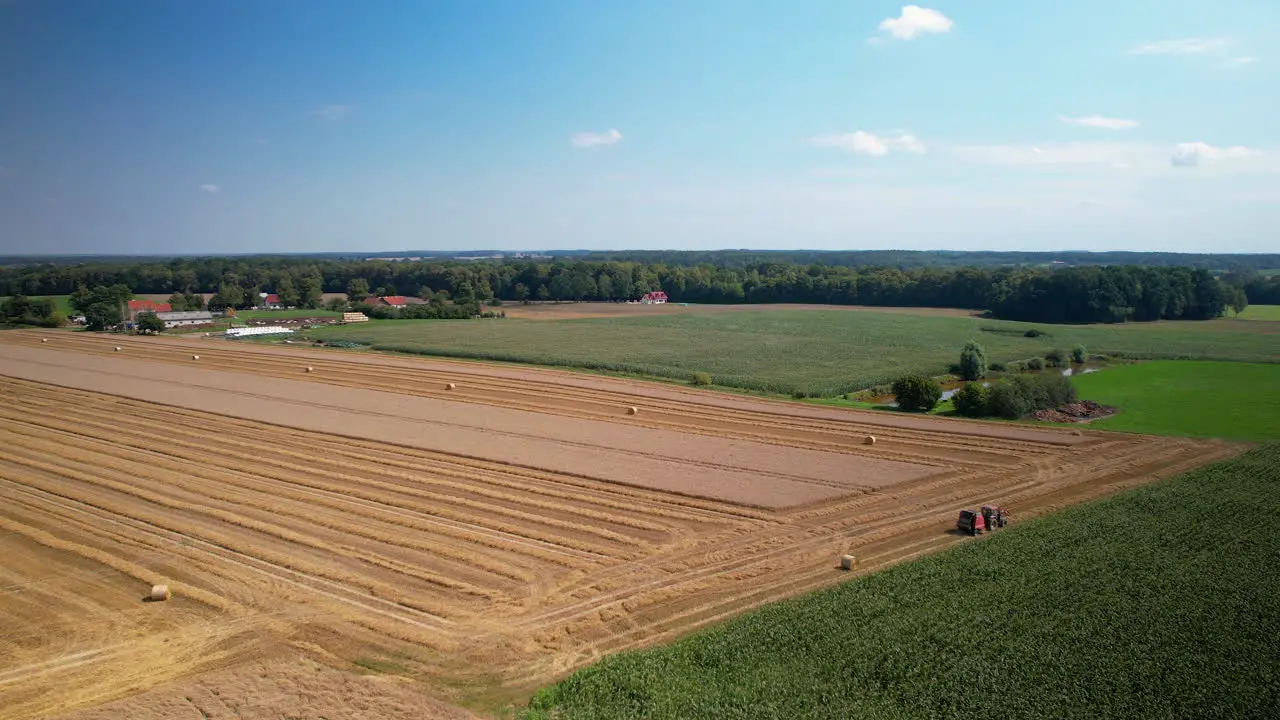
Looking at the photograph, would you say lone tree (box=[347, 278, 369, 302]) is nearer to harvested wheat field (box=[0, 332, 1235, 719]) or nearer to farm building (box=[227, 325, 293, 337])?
farm building (box=[227, 325, 293, 337])

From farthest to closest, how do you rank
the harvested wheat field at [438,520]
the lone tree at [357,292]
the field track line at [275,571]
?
the lone tree at [357,292] < the field track line at [275,571] < the harvested wheat field at [438,520]

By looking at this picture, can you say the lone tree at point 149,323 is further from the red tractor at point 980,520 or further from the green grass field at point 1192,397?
the red tractor at point 980,520

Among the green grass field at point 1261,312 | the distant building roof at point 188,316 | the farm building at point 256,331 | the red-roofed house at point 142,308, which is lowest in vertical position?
the farm building at point 256,331

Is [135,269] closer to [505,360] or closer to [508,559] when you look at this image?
[505,360]

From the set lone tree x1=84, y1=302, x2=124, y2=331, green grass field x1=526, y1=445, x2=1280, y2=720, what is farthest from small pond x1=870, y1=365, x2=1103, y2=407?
lone tree x1=84, y1=302, x2=124, y2=331

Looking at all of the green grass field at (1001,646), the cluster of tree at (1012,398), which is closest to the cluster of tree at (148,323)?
the cluster of tree at (1012,398)
